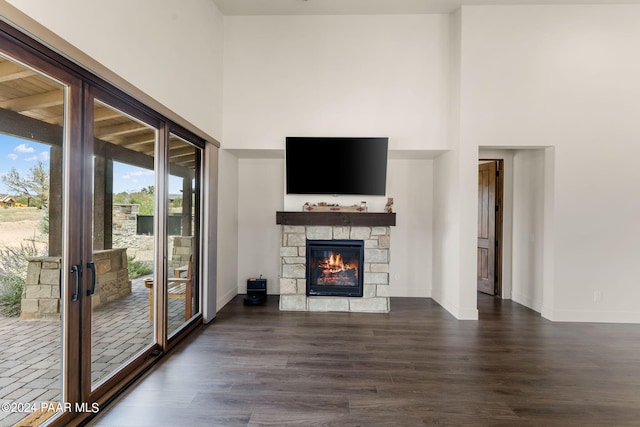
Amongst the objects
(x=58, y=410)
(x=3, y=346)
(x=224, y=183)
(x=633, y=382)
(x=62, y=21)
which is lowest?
(x=633, y=382)

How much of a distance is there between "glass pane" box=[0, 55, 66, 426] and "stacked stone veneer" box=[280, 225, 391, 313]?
2.91 m

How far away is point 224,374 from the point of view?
280 cm

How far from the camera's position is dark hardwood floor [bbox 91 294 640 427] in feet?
7.46

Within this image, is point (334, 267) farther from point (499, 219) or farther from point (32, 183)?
point (32, 183)

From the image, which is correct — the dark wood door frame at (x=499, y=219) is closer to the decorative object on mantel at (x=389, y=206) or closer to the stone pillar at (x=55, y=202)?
the decorative object on mantel at (x=389, y=206)

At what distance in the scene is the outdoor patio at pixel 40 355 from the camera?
179 cm

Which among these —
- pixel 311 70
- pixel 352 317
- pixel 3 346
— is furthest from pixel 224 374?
pixel 311 70

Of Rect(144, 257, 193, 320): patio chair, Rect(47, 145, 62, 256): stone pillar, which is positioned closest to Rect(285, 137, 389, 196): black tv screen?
Rect(144, 257, 193, 320): patio chair

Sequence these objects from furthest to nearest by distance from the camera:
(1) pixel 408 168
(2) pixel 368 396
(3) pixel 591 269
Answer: (1) pixel 408 168 → (3) pixel 591 269 → (2) pixel 368 396

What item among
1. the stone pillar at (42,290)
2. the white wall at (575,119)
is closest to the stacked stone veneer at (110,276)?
the stone pillar at (42,290)

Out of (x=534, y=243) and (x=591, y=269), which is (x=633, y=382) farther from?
(x=534, y=243)

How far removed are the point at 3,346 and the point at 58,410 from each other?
618 millimetres

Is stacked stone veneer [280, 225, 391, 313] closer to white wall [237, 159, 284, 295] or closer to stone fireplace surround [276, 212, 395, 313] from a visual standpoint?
stone fireplace surround [276, 212, 395, 313]

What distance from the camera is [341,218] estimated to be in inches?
181
